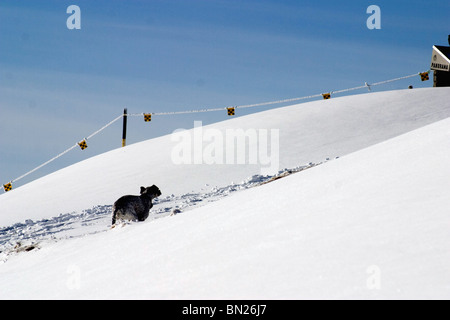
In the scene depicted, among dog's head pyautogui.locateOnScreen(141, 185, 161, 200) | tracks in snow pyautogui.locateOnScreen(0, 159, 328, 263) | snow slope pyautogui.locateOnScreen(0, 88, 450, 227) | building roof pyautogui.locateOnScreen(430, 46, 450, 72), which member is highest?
building roof pyautogui.locateOnScreen(430, 46, 450, 72)

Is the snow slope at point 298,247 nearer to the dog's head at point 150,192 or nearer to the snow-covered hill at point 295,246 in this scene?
the snow-covered hill at point 295,246

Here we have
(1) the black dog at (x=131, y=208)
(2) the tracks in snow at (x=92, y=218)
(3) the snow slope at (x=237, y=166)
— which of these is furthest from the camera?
(3) the snow slope at (x=237, y=166)

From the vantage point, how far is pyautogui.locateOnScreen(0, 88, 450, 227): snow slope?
1459 centimetres

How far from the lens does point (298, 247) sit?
4176 mm

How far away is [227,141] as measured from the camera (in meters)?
18.4

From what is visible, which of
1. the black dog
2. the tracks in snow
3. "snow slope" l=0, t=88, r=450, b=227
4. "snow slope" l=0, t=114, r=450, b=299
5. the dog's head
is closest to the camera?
"snow slope" l=0, t=114, r=450, b=299

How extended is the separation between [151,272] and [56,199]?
11564mm

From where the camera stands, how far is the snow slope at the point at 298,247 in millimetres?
3506

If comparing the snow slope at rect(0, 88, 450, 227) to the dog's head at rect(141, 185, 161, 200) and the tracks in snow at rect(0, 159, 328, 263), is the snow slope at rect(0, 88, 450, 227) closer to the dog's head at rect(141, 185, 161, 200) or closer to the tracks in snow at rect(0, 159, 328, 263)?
the tracks in snow at rect(0, 159, 328, 263)

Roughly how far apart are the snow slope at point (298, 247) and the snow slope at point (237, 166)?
7.30 meters

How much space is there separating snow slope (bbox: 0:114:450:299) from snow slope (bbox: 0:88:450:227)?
7298 mm

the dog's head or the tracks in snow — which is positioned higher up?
the dog's head

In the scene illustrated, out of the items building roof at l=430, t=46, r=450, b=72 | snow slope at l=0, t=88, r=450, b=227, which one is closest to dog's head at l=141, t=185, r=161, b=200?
snow slope at l=0, t=88, r=450, b=227

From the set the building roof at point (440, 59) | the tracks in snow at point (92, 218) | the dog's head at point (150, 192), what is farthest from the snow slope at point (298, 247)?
the building roof at point (440, 59)
